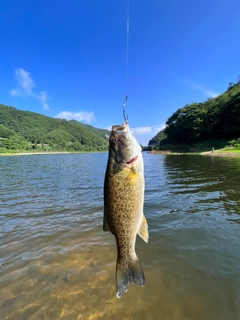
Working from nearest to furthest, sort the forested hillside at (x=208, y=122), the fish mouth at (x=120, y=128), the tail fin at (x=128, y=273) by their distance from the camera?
the fish mouth at (x=120, y=128), the tail fin at (x=128, y=273), the forested hillside at (x=208, y=122)

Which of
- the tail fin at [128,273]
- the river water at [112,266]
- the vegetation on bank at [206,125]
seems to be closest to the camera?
the tail fin at [128,273]

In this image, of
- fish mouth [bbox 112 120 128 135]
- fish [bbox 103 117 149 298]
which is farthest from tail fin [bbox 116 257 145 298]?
fish mouth [bbox 112 120 128 135]

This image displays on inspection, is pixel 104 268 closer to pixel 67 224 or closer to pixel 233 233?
pixel 67 224

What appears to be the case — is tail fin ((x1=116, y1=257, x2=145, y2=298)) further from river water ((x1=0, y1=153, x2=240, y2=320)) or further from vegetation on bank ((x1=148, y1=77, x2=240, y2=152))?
vegetation on bank ((x1=148, y1=77, x2=240, y2=152))

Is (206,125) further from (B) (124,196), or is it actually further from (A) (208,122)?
(B) (124,196)

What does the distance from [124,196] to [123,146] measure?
70cm

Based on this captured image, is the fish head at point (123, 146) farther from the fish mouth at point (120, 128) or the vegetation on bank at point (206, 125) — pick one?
the vegetation on bank at point (206, 125)

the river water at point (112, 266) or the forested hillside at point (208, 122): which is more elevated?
the forested hillside at point (208, 122)

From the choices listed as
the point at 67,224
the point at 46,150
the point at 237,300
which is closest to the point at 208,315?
the point at 237,300

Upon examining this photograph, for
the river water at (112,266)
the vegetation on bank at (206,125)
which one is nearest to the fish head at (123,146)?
the river water at (112,266)

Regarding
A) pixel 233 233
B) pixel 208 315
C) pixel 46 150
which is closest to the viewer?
pixel 208 315

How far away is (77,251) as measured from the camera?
5.87 metres

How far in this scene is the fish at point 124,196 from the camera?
2504 mm

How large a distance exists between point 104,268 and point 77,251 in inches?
49.6
